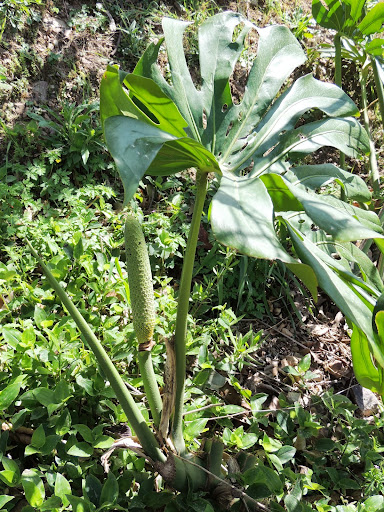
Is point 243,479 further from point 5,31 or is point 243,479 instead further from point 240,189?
point 5,31

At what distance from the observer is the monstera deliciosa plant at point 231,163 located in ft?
2.89

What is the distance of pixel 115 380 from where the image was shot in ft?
3.57

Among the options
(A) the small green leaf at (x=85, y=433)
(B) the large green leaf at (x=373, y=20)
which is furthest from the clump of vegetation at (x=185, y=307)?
(B) the large green leaf at (x=373, y=20)

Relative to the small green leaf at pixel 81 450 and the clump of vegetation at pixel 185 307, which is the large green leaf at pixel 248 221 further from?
the small green leaf at pixel 81 450

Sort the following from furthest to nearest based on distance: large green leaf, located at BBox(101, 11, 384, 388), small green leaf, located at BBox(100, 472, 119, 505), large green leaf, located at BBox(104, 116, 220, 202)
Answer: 1. small green leaf, located at BBox(100, 472, 119, 505)
2. large green leaf, located at BBox(101, 11, 384, 388)
3. large green leaf, located at BBox(104, 116, 220, 202)

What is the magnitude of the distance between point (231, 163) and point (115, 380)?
24.4 inches

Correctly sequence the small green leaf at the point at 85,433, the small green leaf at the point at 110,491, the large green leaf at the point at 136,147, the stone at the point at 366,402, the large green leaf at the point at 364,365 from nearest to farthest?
the large green leaf at the point at 136,147
the large green leaf at the point at 364,365
the small green leaf at the point at 110,491
the small green leaf at the point at 85,433
the stone at the point at 366,402

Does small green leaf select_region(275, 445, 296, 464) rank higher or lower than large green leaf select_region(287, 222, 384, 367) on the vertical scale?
lower

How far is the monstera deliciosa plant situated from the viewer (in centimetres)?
88

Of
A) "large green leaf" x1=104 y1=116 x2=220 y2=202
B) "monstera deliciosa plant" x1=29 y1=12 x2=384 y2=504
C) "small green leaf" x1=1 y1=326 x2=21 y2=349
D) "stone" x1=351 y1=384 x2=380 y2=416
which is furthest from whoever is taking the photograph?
"stone" x1=351 y1=384 x2=380 y2=416

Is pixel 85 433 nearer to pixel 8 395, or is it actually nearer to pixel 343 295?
pixel 8 395

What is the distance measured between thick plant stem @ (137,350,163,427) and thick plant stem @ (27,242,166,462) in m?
0.06

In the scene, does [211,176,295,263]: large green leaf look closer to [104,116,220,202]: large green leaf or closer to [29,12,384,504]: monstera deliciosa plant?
[29,12,384,504]: monstera deliciosa plant

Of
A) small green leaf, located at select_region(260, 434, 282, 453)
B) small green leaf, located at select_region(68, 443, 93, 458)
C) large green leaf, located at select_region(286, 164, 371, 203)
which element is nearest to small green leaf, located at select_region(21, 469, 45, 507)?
small green leaf, located at select_region(68, 443, 93, 458)
